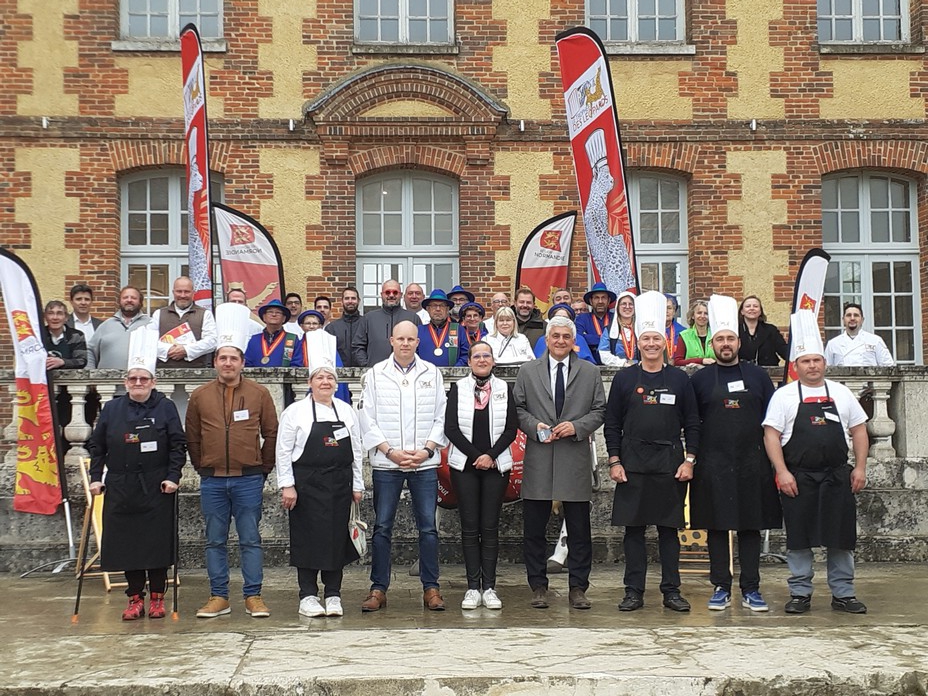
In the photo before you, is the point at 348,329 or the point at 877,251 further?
the point at 877,251

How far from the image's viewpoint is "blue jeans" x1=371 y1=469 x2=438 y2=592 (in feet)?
25.9

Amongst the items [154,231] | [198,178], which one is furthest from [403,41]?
[198,178]

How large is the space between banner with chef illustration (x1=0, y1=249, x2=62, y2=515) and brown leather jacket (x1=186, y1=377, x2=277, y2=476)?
2.31 metres

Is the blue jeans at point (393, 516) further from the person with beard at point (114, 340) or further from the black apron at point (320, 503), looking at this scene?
the person with beard at point (114, 340)

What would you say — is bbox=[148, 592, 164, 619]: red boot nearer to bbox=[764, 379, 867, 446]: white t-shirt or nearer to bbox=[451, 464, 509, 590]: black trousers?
bbox=[451, 464, 509, 590]: black trousers

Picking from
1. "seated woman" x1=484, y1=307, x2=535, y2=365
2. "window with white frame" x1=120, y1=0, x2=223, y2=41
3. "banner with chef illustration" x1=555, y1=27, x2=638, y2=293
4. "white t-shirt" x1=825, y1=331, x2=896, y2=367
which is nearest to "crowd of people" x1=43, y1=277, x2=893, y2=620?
"seated woman" x1=484, y1=307, x2=535, y2=365

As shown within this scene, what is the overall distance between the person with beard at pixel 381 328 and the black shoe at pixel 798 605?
4.62 meters

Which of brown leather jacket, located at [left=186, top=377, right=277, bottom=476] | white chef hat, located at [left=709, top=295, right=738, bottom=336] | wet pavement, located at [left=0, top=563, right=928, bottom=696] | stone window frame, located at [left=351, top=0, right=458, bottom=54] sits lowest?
wet pavement, located at [left=0, top=563, right=928, bottom=696]

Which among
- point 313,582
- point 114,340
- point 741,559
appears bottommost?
point 313,582

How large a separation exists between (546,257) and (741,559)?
21.6 ft

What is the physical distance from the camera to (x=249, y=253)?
1332 cm

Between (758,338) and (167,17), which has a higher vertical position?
(167,17)

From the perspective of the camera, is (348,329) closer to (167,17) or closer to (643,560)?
(643,560)

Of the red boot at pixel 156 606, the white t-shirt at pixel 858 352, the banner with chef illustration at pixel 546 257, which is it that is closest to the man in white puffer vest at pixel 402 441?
the red boot at pixel 156 606
